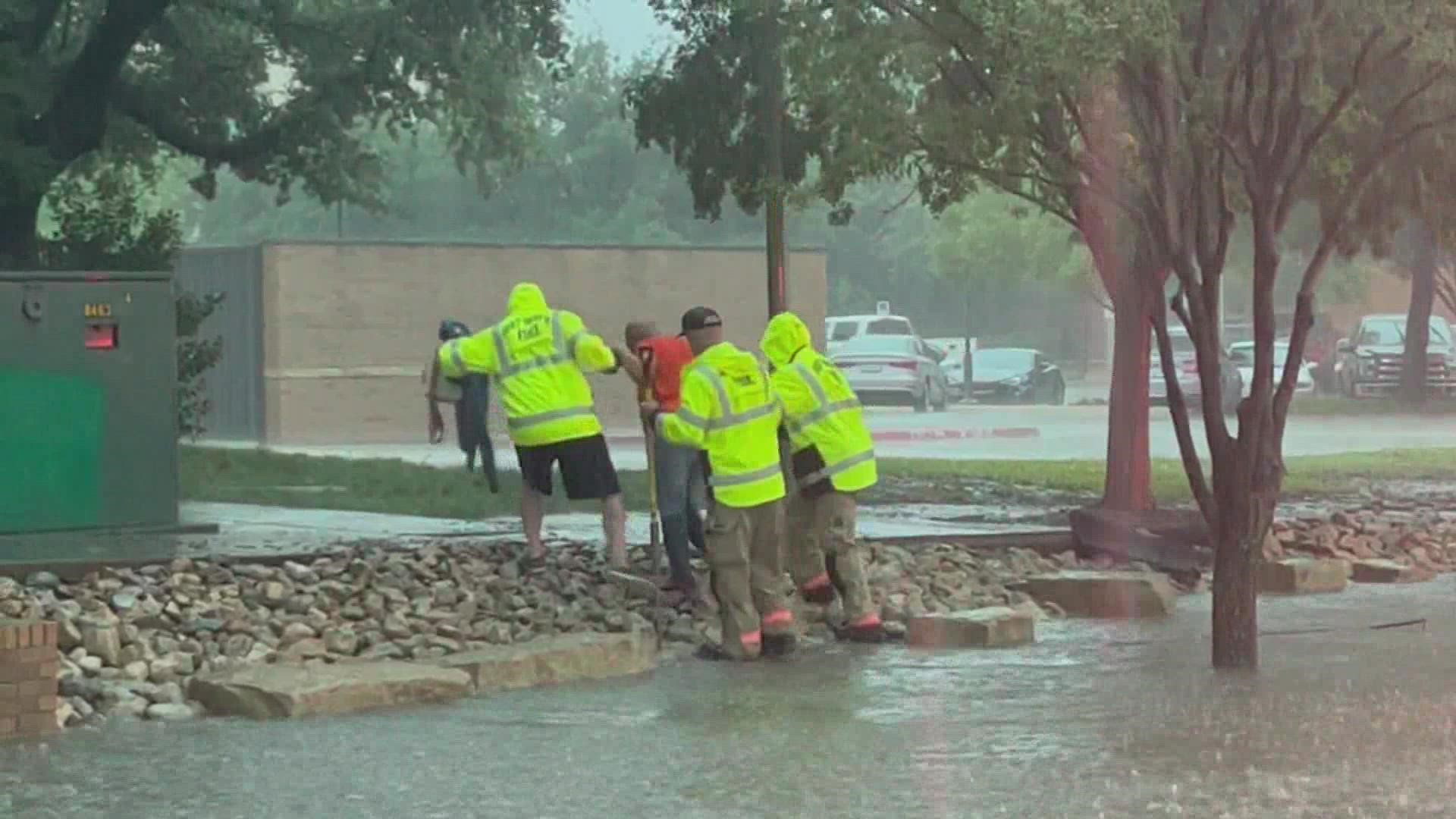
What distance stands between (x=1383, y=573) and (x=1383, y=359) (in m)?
33.6

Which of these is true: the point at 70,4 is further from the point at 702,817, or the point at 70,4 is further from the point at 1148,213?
the point at 702,817

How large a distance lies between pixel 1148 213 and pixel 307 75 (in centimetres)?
1422

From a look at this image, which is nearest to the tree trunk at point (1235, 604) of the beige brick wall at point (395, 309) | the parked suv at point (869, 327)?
the beige brick wall at point (395, 309)

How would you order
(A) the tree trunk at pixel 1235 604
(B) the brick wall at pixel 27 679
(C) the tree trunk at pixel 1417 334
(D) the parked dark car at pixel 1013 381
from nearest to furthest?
1. (B) the brick wall at pixel 27 679
2. (A) the tree trunk at pixel 1235 604
3. (C) the tree trunk at pixel 1417 334
4. (D) the parked dark car at pixel 1013 381

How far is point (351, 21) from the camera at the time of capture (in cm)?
2577

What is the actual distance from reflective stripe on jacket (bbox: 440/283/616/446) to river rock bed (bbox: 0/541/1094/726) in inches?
37.2

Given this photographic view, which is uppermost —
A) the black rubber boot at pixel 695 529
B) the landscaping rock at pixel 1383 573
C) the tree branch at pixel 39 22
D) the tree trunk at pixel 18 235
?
the tree branch at pixel 39 22

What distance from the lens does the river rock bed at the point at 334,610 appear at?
485 inches

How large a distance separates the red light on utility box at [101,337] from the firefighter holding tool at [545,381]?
115 inches

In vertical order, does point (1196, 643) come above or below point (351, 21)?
below

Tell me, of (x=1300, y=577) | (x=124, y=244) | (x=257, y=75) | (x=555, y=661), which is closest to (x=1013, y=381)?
(x=257, y=75)

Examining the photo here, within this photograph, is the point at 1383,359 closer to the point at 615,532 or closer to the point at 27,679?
the point at 615,532

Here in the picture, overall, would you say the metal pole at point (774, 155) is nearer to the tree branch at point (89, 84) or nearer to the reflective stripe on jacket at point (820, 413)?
the reflective stripe on jacket at point (820, 413)

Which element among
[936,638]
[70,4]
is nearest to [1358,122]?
[936,638]
